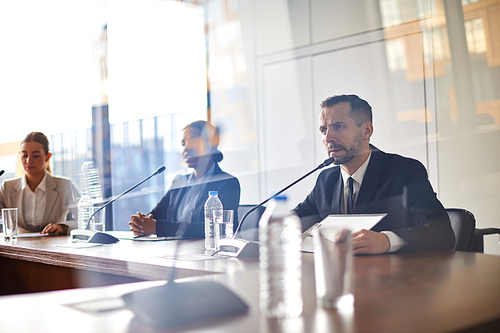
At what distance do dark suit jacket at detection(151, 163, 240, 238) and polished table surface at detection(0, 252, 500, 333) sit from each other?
1398 mm

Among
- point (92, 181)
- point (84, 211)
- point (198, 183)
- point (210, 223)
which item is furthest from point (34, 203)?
point (210, 223)

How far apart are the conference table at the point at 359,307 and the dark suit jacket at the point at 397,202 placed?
329mm

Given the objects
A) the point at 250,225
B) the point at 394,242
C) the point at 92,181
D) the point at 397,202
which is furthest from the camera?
the point at 92,181

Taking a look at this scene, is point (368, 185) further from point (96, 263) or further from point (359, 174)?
point (96, 263)

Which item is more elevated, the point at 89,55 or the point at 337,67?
the point at 89,55

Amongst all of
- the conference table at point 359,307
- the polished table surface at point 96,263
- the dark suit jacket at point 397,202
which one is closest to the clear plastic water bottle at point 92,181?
the polished table surface at point 96,263

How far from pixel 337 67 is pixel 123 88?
2179mm

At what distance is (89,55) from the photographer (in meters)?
4.80

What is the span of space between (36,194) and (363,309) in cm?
307

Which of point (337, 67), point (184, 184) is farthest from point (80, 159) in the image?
point (337, 67)

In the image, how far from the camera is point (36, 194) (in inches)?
133

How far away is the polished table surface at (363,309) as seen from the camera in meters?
0.68

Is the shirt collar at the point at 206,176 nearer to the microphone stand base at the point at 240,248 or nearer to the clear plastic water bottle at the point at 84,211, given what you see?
the clear plastic water bottle at the point at 84,211

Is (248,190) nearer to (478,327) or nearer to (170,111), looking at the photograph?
(170,111)
